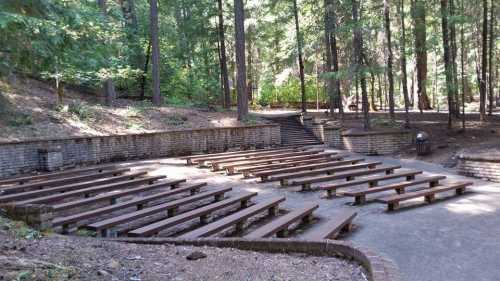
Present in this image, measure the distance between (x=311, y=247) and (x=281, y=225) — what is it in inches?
54.7

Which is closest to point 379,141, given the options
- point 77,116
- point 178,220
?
point 77,116

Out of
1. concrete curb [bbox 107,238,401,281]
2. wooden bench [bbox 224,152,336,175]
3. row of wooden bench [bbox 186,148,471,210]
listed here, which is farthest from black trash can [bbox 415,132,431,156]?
concrete curb [bbox 107,238,401,281]

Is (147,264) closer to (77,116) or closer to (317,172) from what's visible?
(317,172)

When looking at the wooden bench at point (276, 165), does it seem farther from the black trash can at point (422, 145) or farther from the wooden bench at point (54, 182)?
the wooden bench at point (54, 182)

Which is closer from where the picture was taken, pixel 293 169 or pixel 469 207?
pixel 469 207

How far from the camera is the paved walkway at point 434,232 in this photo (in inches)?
206

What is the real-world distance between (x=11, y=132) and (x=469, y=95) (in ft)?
115

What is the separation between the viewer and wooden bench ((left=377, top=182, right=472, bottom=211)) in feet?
27.2

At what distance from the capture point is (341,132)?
20.0 metres

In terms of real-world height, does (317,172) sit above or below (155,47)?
below

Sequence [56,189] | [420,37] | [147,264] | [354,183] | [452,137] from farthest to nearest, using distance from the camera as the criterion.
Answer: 1. [420,37]
2. [452,137]
3. [354,183]
4. [56,189]
5. [147,264]

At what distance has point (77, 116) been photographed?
58.1 ft

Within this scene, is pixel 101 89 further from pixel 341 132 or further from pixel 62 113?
pixel 341 132

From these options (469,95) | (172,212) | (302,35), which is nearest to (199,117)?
(302,35)
